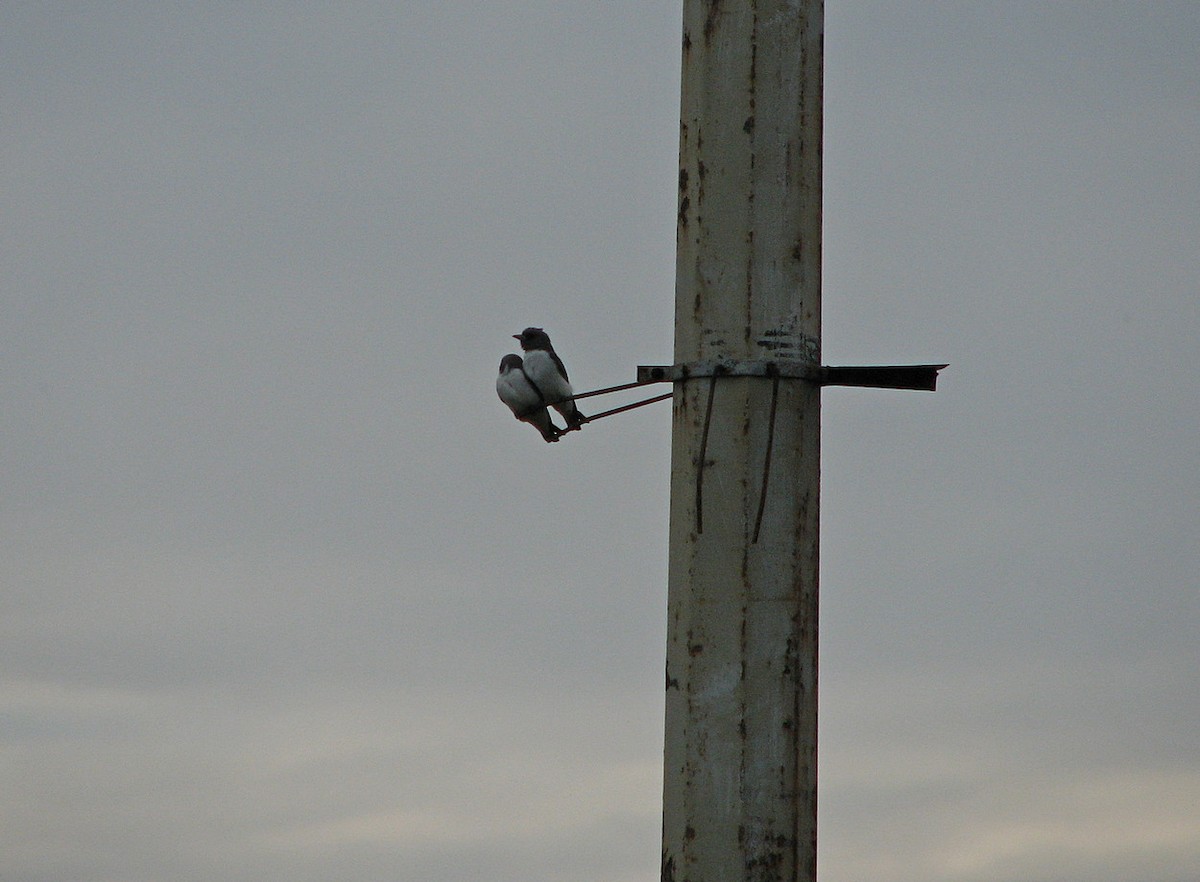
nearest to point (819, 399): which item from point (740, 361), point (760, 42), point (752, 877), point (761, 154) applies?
point (740, 361)

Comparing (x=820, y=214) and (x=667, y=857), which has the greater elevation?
(x=820, y=214)

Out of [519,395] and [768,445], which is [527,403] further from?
[768,445]

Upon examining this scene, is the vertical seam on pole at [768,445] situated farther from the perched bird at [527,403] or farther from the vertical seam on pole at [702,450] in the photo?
the perched bird at [527,403]

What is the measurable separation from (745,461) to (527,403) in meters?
2.69

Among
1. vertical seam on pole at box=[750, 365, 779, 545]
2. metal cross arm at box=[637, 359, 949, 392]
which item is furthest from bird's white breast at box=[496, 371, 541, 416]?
vertical seam on pole at box=[750, 365, 779, 545]

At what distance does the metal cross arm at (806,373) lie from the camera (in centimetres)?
561

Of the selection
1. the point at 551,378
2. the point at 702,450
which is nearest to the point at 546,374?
the point at 551,378

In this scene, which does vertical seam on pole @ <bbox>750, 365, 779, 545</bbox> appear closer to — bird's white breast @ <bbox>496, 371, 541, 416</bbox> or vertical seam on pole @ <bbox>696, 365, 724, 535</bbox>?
vertical seam on pole @ <bbox>696, 365, 724, 535</bbox>

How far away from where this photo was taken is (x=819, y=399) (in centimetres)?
575

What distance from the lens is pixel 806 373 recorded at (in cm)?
566

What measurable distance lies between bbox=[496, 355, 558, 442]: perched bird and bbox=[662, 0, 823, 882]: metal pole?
229 cm

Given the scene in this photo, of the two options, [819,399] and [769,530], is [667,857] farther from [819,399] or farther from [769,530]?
[819,399]

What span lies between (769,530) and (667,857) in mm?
1121

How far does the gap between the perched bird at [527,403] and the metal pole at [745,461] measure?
90.0 inches
